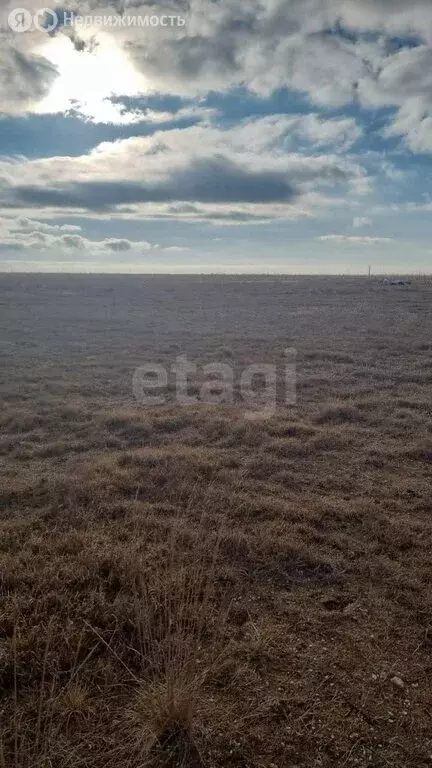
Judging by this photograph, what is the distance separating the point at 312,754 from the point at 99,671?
156cm

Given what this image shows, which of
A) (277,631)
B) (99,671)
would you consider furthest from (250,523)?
(99,671)

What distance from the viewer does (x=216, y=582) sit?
16.0ft

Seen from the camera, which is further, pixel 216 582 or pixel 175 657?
pixel 216 582

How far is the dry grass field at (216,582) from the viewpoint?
10.7ft

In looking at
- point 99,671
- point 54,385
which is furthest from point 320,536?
point 54,385

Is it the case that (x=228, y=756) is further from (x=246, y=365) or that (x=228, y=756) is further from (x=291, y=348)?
(x=291, y=348)

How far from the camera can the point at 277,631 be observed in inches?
167

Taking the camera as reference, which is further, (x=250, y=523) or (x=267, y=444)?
(x=267, y=444)

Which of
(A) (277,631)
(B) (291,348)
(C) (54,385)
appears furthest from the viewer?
(B) (291,348)

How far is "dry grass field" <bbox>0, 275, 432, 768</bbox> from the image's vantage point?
3262 mm

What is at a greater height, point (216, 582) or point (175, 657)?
point (175, 657)

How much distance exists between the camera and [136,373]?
15359 mm

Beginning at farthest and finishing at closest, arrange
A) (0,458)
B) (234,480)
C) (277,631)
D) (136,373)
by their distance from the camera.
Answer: (136,373) < (0,458) < (234,480) < (277,631)

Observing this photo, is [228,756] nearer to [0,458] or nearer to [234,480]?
[234,480]
